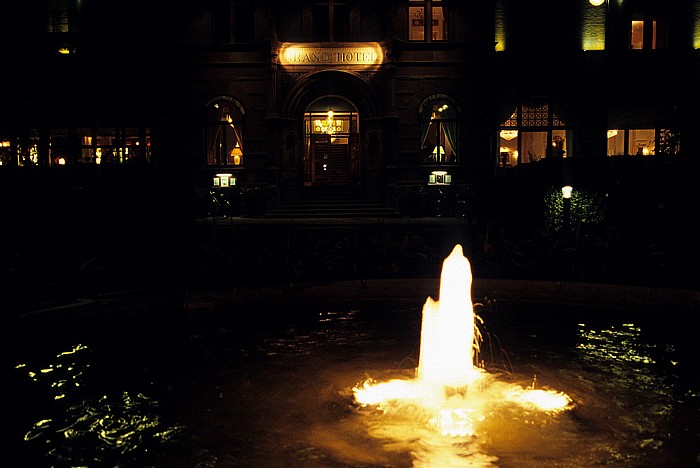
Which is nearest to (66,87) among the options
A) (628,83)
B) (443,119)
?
(443,119)

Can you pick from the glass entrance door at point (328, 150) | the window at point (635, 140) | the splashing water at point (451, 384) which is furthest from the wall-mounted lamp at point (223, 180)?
the splashing water at point (451, 384)

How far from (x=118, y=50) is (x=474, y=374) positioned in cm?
2333

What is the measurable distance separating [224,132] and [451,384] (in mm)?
21535

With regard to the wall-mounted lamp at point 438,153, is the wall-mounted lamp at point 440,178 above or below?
below

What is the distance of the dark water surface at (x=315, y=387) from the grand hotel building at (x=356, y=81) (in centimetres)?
1592

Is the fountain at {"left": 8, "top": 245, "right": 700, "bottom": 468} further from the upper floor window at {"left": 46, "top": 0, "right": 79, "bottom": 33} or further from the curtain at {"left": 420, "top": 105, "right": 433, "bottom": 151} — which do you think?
the upper floor window at {"left": 46, "top": 0, "right": 79, "bottom": 33}

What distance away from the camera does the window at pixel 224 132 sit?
25859 mm

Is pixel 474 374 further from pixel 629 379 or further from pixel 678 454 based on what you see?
pixel 678 454

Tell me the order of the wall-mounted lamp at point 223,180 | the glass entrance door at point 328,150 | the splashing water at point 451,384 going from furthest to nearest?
1. the glass entrance door at point 328,150
2. the wall-mounted lamp at point 223,180
3. the splashing water at point 451,384

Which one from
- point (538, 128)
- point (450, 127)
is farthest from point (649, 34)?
point (450, 127)

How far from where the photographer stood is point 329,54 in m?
25.2

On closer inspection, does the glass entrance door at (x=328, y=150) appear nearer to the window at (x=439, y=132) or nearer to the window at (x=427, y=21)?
the window at (x=439, y=132)

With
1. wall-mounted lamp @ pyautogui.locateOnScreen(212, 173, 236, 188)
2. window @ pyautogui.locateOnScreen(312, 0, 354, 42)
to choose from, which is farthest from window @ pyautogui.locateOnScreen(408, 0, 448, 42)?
wall-mounted lamp @ pyautogui.locateOnScreen(212, 173, 236, 188)

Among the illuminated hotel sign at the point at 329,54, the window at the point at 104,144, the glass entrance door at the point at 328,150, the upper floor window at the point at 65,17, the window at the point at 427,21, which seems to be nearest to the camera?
the illuminated hotel sign at the point at 329,54
